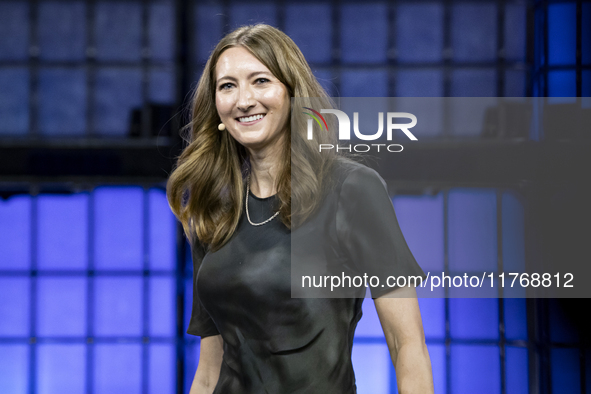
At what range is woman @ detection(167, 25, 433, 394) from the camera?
2.53 ft

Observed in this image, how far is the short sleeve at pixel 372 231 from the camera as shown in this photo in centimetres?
77

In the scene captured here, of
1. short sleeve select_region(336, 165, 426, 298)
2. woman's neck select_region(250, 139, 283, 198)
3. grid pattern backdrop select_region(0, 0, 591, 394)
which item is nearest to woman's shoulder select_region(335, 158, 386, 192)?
short sleeve select_region(336, 165, 426, 298)

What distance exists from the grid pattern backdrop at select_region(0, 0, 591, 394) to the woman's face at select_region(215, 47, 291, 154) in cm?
168

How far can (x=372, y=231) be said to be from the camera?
2.52 ft

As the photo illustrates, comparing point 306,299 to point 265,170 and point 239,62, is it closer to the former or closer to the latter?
point 265,170

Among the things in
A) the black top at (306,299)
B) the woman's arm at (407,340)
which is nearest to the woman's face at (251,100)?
the black top at (306,299)

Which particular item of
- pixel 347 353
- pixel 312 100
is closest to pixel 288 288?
pixel 347 353

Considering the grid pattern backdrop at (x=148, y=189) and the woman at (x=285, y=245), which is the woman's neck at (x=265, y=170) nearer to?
the woman at (x=285, y=245)

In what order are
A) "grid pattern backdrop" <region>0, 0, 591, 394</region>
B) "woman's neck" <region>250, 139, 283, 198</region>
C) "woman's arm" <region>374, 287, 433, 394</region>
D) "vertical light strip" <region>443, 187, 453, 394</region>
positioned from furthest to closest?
"grid pattern backdrop" <region>0, 0, 591, 394</region> < "vertical light strip" <region>443, 187, 453, 394</region> < "woman's neck" <region>250, 139, 283, 198</region> < "woman's arm" <region>374, 287, 433, 394</region>

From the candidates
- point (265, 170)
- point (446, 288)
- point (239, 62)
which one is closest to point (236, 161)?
point (265, 170)

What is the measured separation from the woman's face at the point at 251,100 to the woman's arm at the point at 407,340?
310mm

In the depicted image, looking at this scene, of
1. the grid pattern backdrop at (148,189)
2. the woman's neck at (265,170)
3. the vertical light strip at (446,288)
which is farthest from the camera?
the grid pattern backdrop at (148,189)

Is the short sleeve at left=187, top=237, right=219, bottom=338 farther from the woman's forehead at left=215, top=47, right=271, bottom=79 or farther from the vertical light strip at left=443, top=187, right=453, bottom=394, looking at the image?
the vertical light strip at left=443, top=187, right=453, bottom=394

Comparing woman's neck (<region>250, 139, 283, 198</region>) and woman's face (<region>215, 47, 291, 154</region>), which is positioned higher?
woman's face (<region>215, 47, 291, 154</region>)
